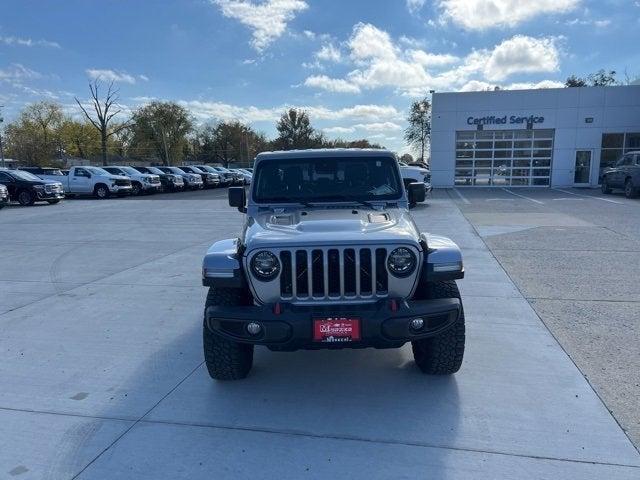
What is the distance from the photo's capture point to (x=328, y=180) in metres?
4.66

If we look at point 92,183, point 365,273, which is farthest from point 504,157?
point 365,273

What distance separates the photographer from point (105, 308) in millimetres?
5730

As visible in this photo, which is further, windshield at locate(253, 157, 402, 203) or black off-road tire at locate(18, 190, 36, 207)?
black off-road tire at locate(18, 190, 36, 207)

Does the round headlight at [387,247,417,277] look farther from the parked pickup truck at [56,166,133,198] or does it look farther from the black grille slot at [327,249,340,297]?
the parked pickup truck at [56,166,133,198]

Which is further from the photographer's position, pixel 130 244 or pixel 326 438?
pixel 130 244

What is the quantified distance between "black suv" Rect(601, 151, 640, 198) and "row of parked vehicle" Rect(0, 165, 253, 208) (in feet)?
52.5

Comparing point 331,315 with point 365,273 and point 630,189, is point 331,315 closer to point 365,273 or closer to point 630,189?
point 365,273

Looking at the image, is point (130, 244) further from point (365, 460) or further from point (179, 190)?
point (179, 190)

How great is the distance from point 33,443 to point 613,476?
3.48 metres

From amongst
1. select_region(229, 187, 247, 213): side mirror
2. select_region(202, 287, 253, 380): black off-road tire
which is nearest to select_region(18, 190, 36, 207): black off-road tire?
select_region(229, 187, 247, 213): side mirror

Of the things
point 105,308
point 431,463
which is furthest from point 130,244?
point 431,463

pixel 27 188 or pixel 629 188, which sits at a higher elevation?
pixel 27 188

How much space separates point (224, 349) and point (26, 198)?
20.9 metres

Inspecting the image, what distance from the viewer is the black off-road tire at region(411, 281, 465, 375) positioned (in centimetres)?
359
